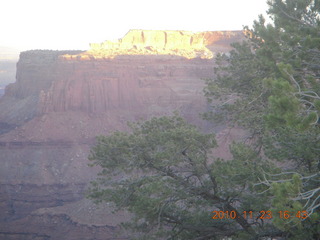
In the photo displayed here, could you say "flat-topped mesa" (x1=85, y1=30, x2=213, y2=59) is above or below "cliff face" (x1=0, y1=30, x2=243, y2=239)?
above

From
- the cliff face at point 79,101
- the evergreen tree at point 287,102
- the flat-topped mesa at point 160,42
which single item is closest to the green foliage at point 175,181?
the evergreen tree at point 287,102

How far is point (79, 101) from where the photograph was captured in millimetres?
40438

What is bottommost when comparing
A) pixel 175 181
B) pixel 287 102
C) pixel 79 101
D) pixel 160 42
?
pixel 79 101

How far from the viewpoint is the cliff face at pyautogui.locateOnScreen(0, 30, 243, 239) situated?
102ft

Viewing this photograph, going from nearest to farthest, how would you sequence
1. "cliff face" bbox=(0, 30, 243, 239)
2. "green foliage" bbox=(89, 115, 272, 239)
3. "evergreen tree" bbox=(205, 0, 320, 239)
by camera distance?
"evergreen tree" bbox=(205, 0, 320, 239) → "green foliage" bbox=(89, 115, 272, 239) → "cliff face" bbox=(0, 30, 243, 239)

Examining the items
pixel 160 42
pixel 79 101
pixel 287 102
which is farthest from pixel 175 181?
pixel 160 42

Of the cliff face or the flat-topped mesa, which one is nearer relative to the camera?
the cliff face

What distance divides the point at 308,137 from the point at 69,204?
2267cm

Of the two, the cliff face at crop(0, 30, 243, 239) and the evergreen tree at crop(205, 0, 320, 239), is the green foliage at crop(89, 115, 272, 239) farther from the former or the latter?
the cliff face at crop(0, 30, 243, 239)

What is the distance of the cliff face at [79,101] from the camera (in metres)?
31.0

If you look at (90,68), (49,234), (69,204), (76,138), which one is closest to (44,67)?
(90,68)

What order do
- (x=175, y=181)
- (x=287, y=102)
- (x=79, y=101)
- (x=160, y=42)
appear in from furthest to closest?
(x=160, y=42), (x=79, y=101), (x=175, y=181), (x=287, y=102)

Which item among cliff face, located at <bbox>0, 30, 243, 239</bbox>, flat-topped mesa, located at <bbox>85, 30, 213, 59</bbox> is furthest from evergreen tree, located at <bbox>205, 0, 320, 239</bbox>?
flat-topped mesa, located at <bbox>85, 30, 213, 59</bbox>

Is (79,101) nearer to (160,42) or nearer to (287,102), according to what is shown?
(160,42)
